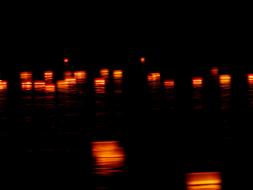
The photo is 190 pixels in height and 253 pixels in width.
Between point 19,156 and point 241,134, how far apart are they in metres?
2.05

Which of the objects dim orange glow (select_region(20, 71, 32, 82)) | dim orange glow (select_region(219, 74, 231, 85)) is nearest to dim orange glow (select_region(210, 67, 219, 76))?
dim orange glow (select_region(219, 74, 231, 85))

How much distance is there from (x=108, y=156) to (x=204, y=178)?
904 millimetres

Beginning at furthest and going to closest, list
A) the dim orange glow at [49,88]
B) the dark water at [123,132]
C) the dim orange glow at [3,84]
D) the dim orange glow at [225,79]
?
the dim orange glow at [225,79]
the dim orange glow at [3,84]
the dim orange glow at [49,88]
the dark water at [123,132]

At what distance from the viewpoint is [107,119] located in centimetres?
607

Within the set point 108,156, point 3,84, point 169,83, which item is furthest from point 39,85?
point 108,156

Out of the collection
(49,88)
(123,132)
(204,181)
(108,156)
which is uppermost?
(49,88)

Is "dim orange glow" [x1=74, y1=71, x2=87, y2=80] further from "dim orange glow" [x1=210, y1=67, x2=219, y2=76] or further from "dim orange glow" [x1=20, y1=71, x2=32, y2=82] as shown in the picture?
"dim orange glow" [x1=210, y1=67, x2=219, y2=76]

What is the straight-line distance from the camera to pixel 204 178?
150 inches

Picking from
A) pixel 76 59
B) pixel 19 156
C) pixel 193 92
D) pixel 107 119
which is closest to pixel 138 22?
pixel 76 59

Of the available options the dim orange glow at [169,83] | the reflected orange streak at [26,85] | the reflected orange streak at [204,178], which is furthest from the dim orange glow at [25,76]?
the reflected orange streak at [204,178]

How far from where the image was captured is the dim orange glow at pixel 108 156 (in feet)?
13.3

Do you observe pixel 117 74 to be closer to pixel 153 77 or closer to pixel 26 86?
pixel 153 77

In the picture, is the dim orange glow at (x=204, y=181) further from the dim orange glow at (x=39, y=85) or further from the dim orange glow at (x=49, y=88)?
the dim orange glow at (x=39, y=85)

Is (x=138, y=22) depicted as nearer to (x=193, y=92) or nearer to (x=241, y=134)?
(x=193, y=92)
